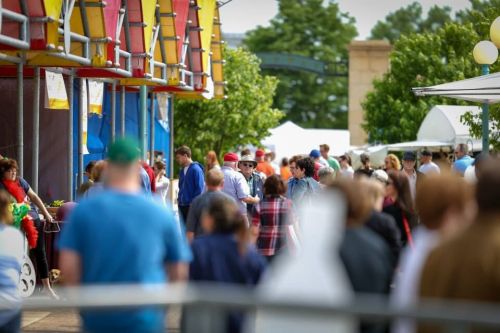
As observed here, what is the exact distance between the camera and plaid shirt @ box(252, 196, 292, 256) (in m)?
12.4

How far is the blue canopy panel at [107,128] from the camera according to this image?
2283 cm

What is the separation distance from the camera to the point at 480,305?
18.2 feet

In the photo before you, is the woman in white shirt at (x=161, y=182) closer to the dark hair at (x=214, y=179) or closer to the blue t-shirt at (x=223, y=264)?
the dark hair at (x=214, y=179)

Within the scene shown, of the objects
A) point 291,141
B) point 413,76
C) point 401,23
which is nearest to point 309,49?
point 401,23

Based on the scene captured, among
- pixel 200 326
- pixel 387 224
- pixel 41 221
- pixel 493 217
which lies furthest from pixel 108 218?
pixel 41 221

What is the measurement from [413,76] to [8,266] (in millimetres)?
52405

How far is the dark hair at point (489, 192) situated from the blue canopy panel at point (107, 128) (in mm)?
16516

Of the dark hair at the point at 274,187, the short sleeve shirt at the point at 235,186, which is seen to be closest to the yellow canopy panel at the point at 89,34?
the short sleeve shirt at the point at 235,186

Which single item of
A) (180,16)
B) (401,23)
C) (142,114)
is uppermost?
(401,23)

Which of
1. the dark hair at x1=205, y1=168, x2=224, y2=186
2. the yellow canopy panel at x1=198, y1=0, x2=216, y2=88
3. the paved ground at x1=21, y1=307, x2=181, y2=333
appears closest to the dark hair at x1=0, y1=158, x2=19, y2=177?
the paved ground at x1=21, y1=307, x2=181, y2=333

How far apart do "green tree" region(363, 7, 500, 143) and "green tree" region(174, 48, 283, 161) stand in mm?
9577

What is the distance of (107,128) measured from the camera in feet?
85.9

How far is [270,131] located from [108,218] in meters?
44.2

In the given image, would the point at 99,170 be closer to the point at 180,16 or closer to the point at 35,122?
the point at 35,122
